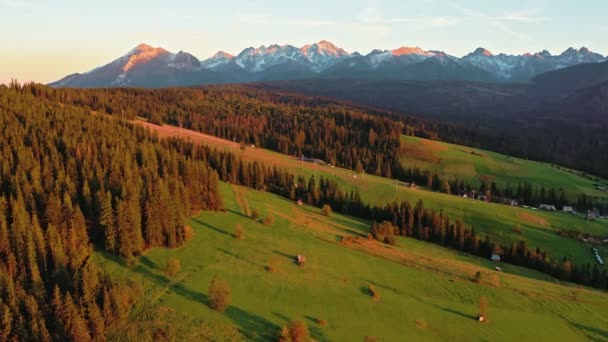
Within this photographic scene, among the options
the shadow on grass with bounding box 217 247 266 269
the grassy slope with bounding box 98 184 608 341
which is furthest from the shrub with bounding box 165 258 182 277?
the shadow on grass with bounding box 217 247 266 269

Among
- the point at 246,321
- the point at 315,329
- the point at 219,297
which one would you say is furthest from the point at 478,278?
the point at 219,297

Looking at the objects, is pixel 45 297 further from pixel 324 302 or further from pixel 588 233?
pixel 588 233

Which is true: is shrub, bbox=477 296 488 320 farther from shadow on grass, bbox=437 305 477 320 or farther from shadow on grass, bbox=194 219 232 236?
shadow on grass, bbox=194 219 232 236

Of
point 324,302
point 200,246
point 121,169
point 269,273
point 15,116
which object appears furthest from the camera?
point 15,116

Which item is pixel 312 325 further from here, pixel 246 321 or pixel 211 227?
pixel 211 227

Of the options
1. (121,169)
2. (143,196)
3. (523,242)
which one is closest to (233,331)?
(143,196)

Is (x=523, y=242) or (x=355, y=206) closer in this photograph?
(x=523, y=242)
